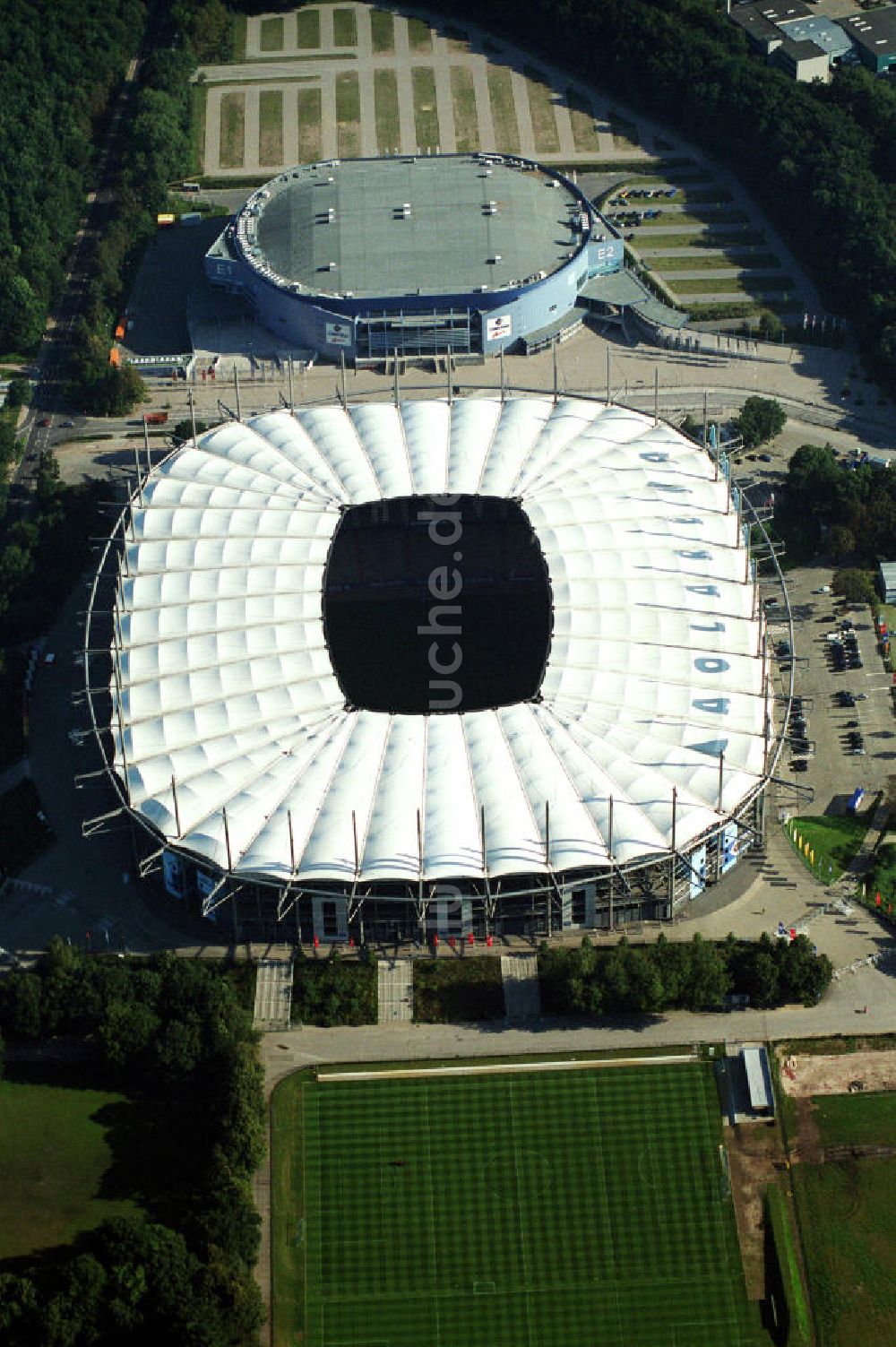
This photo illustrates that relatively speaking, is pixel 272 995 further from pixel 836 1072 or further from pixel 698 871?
pixel 836 1072

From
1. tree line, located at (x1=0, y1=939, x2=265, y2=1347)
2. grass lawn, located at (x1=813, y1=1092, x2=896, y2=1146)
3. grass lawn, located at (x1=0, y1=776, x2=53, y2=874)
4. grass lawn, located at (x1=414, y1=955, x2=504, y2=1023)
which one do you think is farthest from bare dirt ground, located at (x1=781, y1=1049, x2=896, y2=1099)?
grass lawn, located at (x1=0, y1=776, x2=53, y2=874)

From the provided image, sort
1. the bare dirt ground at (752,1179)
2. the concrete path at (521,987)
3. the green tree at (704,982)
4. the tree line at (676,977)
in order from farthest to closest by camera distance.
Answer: the concrete path at (521,987) < the green tree at (704,982) < the tree line at (676,977) < the bare dirt ground at (752,1179)

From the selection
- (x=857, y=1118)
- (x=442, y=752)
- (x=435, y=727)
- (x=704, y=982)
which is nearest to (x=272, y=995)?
(x=442, y=752)

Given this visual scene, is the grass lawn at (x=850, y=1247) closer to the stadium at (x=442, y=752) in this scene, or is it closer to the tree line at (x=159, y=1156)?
the stadium at (x=442, y=752)

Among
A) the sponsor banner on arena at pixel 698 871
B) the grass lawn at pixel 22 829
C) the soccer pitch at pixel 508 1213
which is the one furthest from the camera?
the grass lawn at pixel 22 829

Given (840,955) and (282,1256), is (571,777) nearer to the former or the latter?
(840,955)

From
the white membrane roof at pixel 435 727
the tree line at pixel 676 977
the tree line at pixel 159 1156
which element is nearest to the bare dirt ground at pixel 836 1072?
the tree line at pixel 676 977

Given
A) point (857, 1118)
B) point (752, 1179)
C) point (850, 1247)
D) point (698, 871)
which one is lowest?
point (850, 1247)
